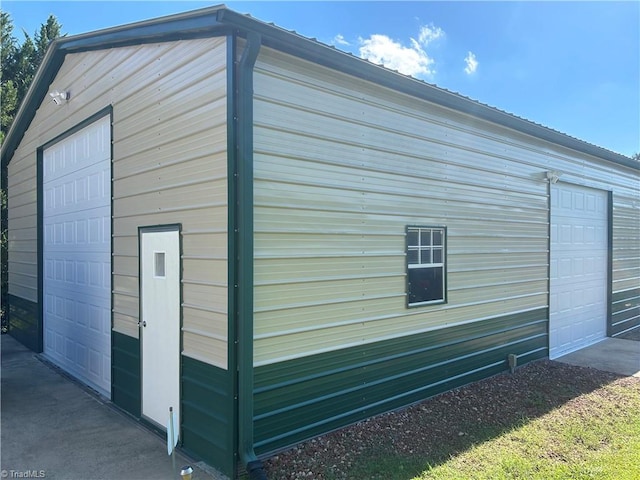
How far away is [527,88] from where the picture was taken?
1136 centimetres

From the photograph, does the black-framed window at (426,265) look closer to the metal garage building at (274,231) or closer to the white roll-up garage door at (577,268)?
the metal garage building at (274,231)

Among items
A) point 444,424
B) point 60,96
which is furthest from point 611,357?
point 60,96

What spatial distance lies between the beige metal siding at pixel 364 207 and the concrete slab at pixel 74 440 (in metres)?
1.46

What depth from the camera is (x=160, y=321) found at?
4512 mm

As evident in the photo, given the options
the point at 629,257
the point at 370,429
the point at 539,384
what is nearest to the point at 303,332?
the point at 370,429

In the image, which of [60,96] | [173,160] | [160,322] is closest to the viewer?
[173,160]

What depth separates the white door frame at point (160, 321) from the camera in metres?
4.26

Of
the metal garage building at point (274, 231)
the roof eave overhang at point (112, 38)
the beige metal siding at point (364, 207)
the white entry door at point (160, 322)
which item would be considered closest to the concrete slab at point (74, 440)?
the metal garage building at point (274, 231)

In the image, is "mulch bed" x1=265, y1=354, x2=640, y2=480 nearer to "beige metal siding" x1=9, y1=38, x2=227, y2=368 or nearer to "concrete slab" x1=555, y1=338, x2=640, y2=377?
"concrete slab" x1=555, y1=338, x2=640, y2=377

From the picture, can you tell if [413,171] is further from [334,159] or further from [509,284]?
[509,284]

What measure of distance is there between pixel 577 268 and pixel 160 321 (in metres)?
7.96

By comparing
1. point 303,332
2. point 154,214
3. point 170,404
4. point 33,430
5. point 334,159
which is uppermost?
point 334,159

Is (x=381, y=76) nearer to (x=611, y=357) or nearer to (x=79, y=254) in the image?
(x=79, y=254)

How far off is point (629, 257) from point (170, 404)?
10.9 m
